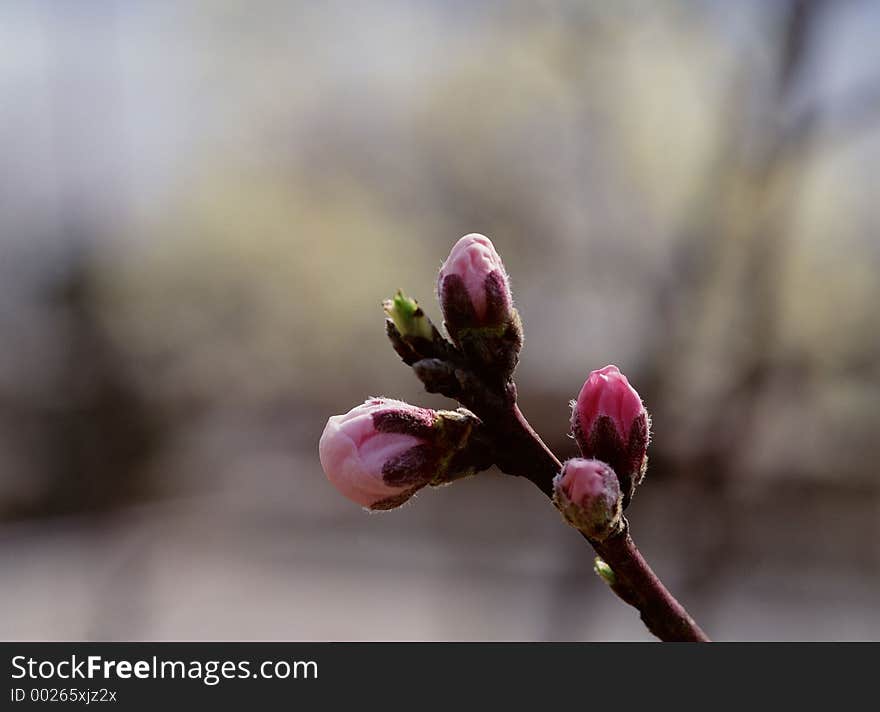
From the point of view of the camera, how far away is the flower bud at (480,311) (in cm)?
75

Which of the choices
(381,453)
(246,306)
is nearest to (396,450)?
(381,453)

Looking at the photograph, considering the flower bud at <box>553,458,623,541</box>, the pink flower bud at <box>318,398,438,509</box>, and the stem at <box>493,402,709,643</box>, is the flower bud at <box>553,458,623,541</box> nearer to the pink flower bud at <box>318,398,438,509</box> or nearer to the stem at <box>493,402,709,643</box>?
the stem at <box>493,402,709,643</box>

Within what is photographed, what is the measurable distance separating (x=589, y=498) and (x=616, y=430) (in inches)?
6.0

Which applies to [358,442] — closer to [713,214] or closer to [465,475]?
[465,475]

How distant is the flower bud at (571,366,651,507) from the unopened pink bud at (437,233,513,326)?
15 cm

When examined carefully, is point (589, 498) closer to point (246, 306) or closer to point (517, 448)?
point (517, 448)

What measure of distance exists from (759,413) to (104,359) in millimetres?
5856

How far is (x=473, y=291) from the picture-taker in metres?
0.77

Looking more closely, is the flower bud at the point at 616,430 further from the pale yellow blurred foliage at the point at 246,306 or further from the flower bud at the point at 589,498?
the pale yellow blurred foliage at the point at 246,306

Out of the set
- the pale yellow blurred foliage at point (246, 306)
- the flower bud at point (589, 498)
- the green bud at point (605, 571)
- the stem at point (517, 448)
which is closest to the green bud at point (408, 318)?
the stem at point (517, 448)

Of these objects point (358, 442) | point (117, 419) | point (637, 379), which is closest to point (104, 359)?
point (117, 419)

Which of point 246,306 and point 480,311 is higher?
point 246,306

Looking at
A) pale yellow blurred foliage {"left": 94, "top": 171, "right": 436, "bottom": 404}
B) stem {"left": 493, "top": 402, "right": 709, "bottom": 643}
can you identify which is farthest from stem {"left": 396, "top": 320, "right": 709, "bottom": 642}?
pale yellow blurred foliage {"left": 94, "top": 171, "right": 436, "bottom": 404}

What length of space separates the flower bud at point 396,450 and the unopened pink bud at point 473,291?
96 mm
